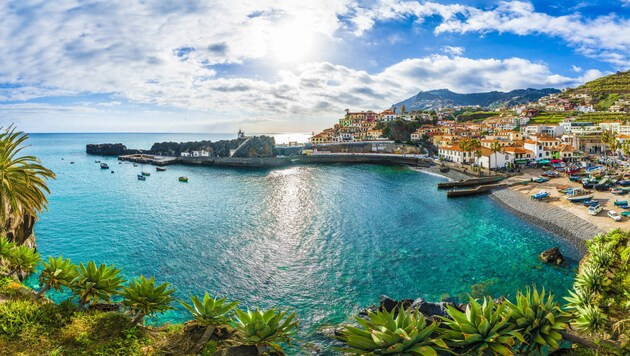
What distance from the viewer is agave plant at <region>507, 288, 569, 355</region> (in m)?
8.67

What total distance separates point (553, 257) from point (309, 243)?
22379 millimetres

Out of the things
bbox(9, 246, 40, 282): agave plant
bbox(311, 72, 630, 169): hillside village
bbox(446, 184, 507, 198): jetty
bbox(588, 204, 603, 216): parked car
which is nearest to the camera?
bbox(9, 246, 40, 282): agave plant

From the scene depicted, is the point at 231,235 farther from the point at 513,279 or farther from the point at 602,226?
the point at 602,226

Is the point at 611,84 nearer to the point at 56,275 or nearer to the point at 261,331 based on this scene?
the point at 261,331

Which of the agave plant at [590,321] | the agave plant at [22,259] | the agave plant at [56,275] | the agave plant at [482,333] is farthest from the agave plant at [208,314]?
the agave plant at [590,321]

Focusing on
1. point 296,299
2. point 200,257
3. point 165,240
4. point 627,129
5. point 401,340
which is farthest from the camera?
point 627,129

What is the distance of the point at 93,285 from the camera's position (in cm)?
1097

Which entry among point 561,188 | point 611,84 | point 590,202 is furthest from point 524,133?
point 611,84

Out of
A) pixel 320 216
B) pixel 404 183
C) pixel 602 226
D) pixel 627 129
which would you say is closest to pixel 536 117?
pixel 627 129

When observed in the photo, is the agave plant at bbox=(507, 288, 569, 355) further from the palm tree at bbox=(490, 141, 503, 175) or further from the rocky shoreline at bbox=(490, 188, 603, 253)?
the palm tree at bbox=(490, 141, 503, 175)

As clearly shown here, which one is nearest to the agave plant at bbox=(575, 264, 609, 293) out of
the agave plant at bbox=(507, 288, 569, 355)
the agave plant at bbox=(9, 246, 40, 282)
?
the agave plant at bbox=(507, 288, 569, 355)

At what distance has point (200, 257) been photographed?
97.3ft

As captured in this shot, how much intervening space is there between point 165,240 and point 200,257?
7.08 m

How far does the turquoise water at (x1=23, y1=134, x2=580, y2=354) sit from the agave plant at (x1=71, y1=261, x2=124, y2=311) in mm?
10470
